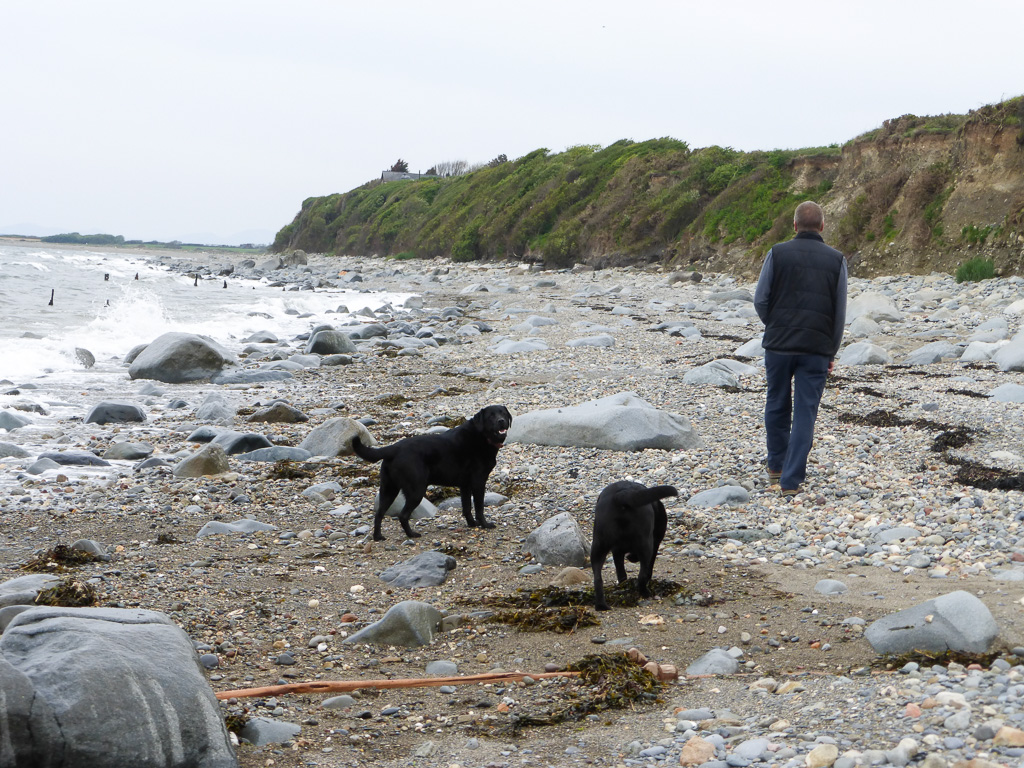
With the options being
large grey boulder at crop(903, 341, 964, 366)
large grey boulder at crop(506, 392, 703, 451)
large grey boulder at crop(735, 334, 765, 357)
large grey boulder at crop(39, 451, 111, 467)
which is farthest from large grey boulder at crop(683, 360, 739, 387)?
large grey boulder at crop(39, 451, 111, 467)

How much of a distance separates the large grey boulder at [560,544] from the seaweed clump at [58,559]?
8.97 feet

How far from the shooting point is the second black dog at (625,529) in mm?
4934

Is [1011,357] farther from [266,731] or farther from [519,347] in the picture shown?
[266,731]

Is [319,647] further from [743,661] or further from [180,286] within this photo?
[180,286]

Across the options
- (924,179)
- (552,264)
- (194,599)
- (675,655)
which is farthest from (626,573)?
(552,264)

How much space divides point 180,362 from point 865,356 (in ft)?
32.5

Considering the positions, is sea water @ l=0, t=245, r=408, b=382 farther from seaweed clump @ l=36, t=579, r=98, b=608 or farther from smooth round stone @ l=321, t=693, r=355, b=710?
smooth round stone @ l=321, t=693, r=355, b=710

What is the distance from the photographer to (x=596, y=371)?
12.9m

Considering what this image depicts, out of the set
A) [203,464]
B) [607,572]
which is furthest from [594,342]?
[607,572]

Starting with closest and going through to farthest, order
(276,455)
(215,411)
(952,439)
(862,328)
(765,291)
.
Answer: (765,291) → (952,439) → (276,455) → (215,411) → (862,328)

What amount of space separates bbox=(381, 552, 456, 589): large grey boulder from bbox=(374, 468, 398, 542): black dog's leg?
2.02 ft

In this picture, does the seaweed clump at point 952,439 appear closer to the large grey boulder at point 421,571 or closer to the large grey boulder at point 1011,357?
the large grey boulder at point 1011,357

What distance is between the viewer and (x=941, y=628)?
388 centimetres

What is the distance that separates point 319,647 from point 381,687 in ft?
2.15
